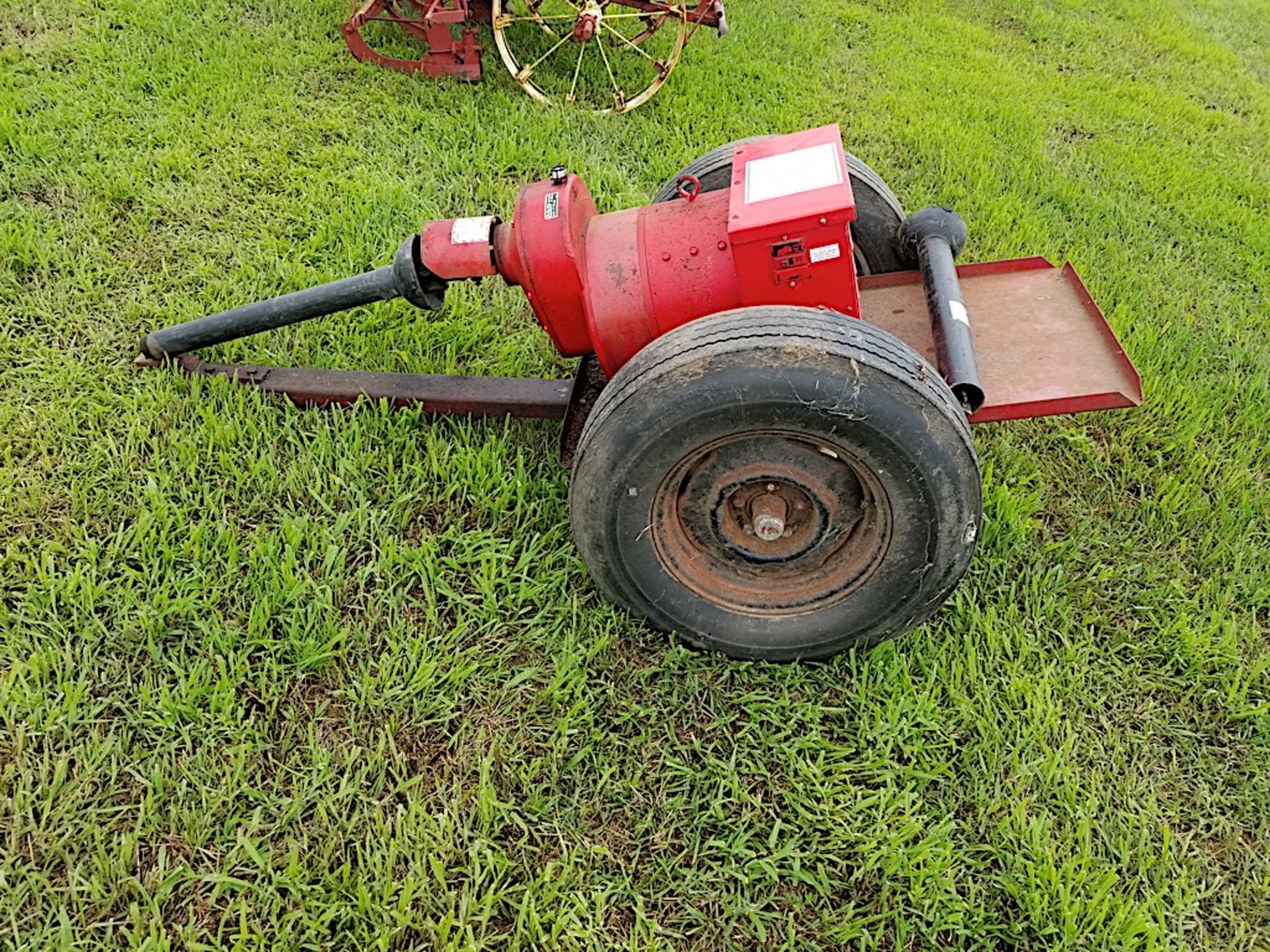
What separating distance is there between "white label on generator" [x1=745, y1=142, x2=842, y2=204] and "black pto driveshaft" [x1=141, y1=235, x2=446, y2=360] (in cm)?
86

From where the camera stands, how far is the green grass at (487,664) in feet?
5.97

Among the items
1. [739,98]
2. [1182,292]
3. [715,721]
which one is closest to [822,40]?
[739,98]

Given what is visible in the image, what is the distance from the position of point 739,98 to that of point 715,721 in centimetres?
349

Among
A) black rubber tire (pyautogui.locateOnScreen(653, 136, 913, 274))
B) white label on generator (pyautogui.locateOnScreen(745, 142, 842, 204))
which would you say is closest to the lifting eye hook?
white label on generator (pyautogui.locateOnScreen(745, 142, 842, 204))

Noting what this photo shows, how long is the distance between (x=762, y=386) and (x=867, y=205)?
1.23m

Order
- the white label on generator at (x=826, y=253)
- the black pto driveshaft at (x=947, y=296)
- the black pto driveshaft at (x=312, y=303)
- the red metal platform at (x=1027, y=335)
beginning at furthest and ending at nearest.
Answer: the black pto driveshaft at (x=312, y=303) → the red metal platform at (x=1027, y=335) → the black pto driveshaft at (x=947, y=296) → the white label on generator at (x=826, y=253)

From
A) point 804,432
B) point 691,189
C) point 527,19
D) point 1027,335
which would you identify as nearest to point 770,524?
point 804,432

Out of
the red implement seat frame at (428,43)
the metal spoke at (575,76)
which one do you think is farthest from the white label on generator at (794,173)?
the red implement seat frame at (428,43)

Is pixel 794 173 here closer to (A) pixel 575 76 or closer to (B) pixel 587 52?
(A) pixel 575 76

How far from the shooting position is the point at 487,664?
2.19 m

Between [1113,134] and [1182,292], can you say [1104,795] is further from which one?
[1113,134]

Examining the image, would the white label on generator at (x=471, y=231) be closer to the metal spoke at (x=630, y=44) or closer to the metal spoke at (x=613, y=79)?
the metal spoke at (x=613, y=79)

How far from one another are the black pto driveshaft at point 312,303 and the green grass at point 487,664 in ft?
0.48

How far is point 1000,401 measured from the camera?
2316 millimetres
